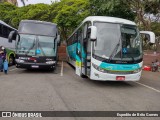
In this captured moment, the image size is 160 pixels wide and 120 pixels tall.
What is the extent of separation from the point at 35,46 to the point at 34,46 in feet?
0.20

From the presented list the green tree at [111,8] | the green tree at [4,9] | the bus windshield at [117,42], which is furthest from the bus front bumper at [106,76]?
the green tree at [4,9]

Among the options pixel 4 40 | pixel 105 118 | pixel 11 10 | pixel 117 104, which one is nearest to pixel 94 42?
pixel 117 104

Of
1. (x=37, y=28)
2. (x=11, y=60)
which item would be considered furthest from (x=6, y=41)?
(x=37, y=28)

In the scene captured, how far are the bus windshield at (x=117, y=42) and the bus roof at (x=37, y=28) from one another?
6193 mm

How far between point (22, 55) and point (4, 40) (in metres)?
6.38

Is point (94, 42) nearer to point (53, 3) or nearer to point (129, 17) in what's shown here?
point (129, 17)

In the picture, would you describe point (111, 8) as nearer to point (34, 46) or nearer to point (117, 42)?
point (34, 46)

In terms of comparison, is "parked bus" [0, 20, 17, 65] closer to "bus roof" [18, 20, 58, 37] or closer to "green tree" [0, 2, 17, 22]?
"bus roof" [18, 20, 58, 37]

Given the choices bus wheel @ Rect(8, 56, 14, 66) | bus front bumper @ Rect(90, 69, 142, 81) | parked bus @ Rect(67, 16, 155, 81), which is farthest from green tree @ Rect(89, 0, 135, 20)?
bus front bumper @ Rect(90, 69, 142, 81)

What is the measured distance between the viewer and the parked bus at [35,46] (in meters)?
17.4

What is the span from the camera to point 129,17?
2667 cm

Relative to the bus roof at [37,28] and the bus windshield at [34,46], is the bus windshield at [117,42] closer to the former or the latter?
the bus windshield at [34,46]

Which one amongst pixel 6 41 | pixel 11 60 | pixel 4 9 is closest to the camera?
pixel 6 41

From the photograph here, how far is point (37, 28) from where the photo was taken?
18188 mm
